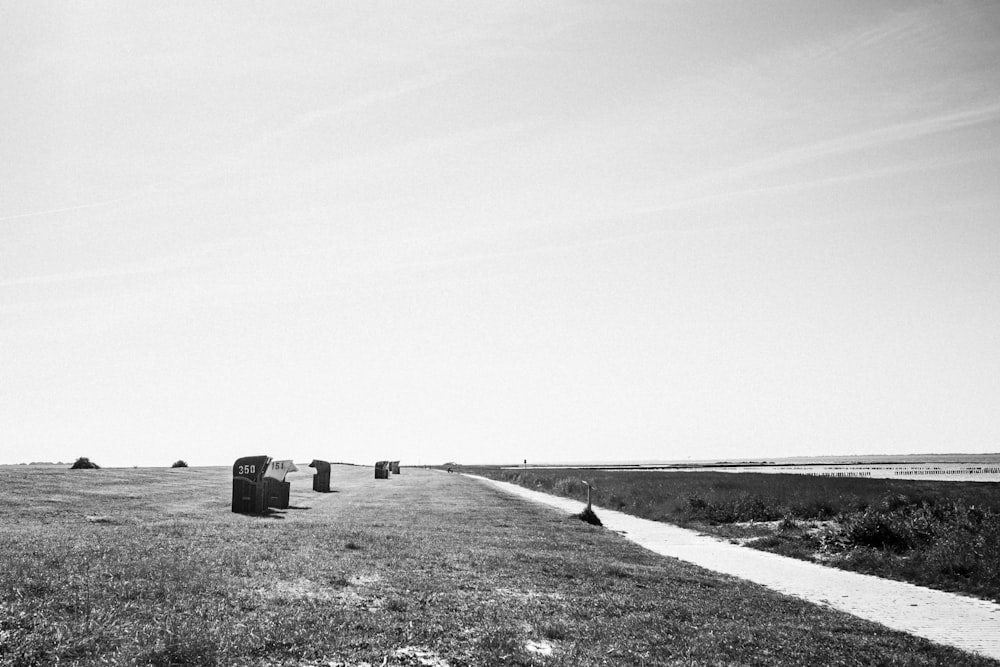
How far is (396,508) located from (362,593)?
31981 millimetres

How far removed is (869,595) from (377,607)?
17.7m

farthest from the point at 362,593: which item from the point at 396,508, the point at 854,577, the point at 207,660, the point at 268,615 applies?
the point at 396,508

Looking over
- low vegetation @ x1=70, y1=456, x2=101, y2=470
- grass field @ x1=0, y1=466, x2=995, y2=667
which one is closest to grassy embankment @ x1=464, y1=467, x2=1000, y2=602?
grass field @ x1=0, y1=466, x2=995, y2=667

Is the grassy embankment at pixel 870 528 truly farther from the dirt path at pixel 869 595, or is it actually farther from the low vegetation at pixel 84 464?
the low vegetation at pixel 84 464

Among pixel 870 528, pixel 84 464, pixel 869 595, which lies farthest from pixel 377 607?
pixel 84 464

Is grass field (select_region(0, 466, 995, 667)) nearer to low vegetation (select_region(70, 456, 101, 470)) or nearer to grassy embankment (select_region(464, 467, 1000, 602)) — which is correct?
grassy embankment (select_region(464, 467, 1000, 602))

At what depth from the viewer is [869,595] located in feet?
72.2

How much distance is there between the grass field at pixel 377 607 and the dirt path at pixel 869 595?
1.82 m

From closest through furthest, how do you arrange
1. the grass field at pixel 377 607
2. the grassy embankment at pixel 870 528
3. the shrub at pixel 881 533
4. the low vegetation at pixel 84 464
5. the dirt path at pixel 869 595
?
1. the grass field at pixel 377 607
2. the dirt path at pixel 869 595
3. the grassy embankment at pixel 870 528
4. the shrub at pixel 881 533
5. the low vegetation at pixel 84 464

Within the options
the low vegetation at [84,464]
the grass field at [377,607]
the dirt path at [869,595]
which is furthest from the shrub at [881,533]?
the low vegetation at [84,464]

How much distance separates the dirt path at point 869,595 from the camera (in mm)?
16578

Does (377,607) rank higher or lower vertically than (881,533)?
higher

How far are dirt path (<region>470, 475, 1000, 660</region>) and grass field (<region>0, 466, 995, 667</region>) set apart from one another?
182 cm

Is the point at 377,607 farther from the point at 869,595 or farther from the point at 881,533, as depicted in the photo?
the point at 881,533
